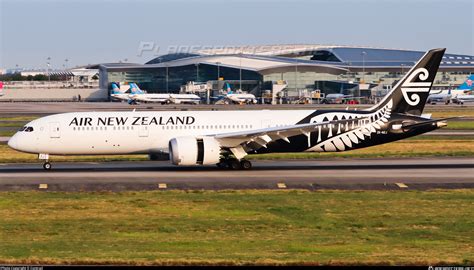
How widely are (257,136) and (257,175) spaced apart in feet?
9.48

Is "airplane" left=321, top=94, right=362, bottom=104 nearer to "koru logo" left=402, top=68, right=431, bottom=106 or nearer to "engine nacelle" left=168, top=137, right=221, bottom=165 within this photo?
"koru logo" left=402, top=68, right=431, bottom=106

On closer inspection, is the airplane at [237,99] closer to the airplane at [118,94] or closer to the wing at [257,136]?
the airplane at [118,94]

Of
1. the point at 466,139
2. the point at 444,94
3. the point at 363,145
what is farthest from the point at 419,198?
the point at 444,94

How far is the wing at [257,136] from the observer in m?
41.0

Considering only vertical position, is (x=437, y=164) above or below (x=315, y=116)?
below

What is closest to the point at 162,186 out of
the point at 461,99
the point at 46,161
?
the point at 46,161

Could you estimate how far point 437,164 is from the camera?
144ft

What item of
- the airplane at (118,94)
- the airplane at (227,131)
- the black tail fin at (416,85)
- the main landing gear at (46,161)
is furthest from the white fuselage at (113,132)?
the airplane at (118,94)

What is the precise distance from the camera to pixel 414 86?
4412 cm

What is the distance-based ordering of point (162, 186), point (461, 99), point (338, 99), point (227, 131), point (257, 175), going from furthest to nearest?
point (338, 99)
point (461, 99)
point (227, 131)
point (257, 175)
point (162, 186)

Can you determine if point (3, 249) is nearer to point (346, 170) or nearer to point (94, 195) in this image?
point (94, 195)

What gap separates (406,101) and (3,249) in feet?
93.5

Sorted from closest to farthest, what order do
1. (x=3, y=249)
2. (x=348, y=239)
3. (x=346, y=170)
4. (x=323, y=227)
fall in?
(x=3, y=249) < (x=348, y=239) < (x=323, y=227) < (x=346, y=170)

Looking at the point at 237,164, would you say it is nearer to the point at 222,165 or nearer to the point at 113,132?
the point at 222,165
